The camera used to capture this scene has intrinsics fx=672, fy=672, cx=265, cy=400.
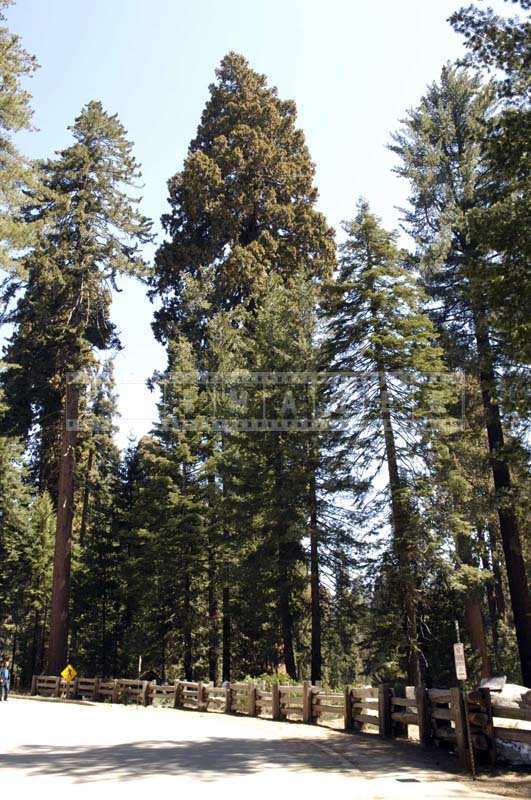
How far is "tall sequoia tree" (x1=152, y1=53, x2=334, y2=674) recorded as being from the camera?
122 ft

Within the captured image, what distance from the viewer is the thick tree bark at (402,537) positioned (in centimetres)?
1622

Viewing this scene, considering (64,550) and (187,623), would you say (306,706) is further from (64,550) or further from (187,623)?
(64,550)

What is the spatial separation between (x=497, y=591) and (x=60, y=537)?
23250 mm

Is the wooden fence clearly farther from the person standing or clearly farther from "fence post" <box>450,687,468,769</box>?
the person standing

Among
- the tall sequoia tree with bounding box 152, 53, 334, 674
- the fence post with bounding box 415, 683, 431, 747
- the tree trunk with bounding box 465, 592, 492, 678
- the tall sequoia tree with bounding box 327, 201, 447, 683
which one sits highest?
the tall sequoia tree with bounding box 152, 53, 334, 674

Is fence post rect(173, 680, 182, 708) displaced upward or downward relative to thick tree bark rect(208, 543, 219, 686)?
downward

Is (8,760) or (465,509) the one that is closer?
(8,760)

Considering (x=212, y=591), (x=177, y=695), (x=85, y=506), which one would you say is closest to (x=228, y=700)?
(x=177, y=695)

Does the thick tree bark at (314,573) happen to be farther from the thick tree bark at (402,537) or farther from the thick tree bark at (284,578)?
the thick tree bark at (402,537)

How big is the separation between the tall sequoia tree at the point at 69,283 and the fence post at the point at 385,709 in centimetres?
1731

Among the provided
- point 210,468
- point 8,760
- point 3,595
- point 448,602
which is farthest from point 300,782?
point 3,595

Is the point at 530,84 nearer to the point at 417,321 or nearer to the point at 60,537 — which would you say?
the point at 417,321

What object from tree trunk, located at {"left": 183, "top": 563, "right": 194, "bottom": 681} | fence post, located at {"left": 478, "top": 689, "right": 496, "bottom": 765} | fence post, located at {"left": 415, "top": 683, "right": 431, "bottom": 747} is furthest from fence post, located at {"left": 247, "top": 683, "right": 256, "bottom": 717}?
fence post, located at {"left": 478, "top": 689, "right": 496, "bottom": 765}

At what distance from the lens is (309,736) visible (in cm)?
1412
